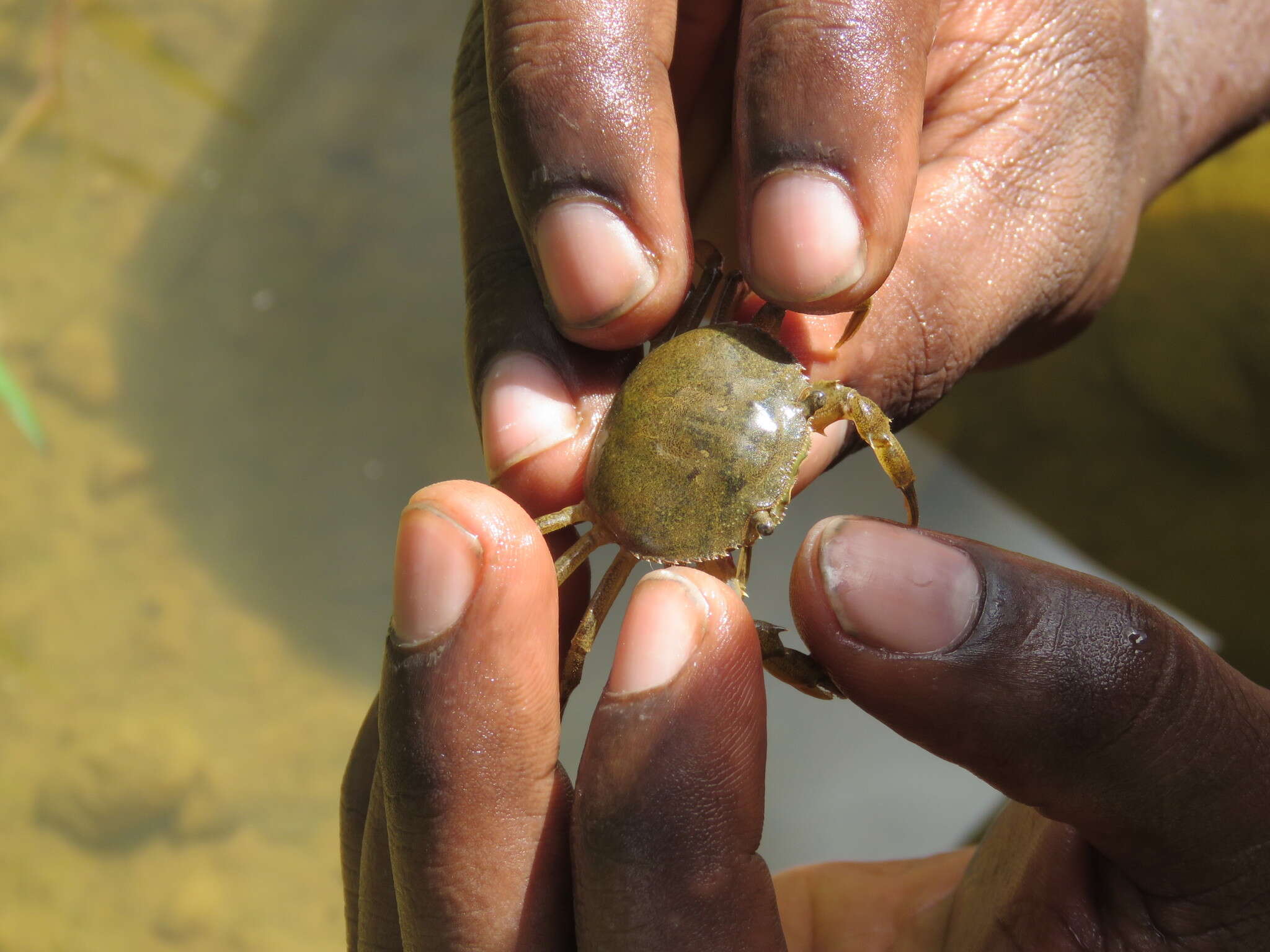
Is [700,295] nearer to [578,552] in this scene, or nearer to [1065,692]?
[578,552]

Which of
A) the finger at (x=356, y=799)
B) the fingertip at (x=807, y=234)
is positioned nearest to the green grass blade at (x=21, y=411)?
the finger at (x=356, y=799)

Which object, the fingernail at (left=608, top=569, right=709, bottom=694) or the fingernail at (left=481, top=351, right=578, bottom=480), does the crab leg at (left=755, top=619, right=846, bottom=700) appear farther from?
the fingernail at (left=481, top=351, right=578, bottom=480)

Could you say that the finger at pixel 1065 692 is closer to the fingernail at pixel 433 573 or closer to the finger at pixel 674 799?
the finger at pixel 674 799

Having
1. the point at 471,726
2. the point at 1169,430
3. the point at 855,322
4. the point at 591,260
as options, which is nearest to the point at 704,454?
the point at 855,322

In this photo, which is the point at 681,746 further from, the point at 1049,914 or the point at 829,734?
the point at 829,734

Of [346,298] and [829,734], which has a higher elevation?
[346,298]

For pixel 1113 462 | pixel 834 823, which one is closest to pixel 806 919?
pixel 834 823
